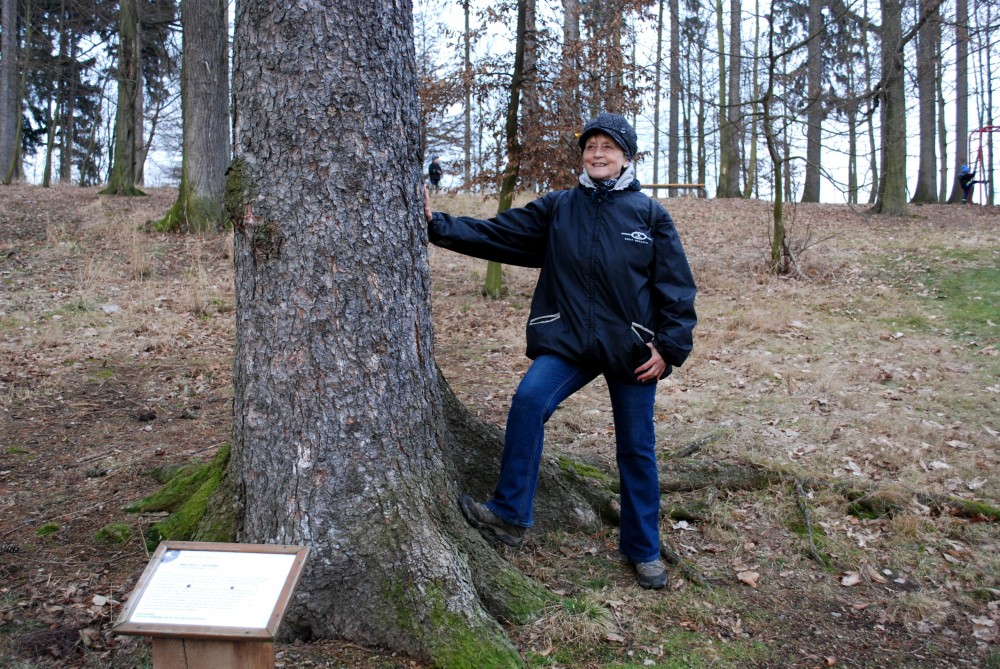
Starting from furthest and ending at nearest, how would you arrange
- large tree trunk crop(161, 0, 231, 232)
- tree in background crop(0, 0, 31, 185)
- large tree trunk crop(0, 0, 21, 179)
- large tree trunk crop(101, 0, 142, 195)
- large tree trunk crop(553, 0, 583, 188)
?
1. large tree trunk crop(0, 0, 21, 179)
2. tree in background crop(0, 0, 31, 185)
3. large tree trunk crop(101, 0, 142, 195)
4. large tree trunk crop(161, 0, 231, 232)
5. large tree trunk crop(553, 0, 583, 188)

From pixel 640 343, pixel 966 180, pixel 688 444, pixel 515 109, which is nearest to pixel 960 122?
pixel 966 180

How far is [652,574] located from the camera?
359 centimetres

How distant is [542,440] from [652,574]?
2.84ft

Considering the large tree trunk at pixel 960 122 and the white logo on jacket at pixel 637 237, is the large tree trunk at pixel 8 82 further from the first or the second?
the large tree trunk at pixel 960 122

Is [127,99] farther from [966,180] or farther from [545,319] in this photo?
[966,180]

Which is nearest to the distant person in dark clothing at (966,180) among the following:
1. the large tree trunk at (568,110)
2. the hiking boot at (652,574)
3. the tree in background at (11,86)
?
the large tree trunk at (568,110)

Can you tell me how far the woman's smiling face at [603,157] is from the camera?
3531mm

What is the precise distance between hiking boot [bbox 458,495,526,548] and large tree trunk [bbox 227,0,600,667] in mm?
332

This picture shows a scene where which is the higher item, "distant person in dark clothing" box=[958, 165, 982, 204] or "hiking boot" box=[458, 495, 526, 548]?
"distant person in dark clothing" box=[958, 165, 982, 204]

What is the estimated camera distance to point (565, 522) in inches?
158

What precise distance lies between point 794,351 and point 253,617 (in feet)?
22.9

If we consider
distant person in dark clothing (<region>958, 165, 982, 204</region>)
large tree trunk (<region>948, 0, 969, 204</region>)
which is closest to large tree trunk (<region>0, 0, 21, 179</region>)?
large tree trunk (<region>948, 0, 969, 204</region>)

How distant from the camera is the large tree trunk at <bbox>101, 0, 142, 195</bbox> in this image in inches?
598

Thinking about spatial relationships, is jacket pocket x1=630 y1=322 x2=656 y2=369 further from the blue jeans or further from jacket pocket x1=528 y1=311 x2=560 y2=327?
jacket pocket x1=528 y1=311 x2=560 y2=327
